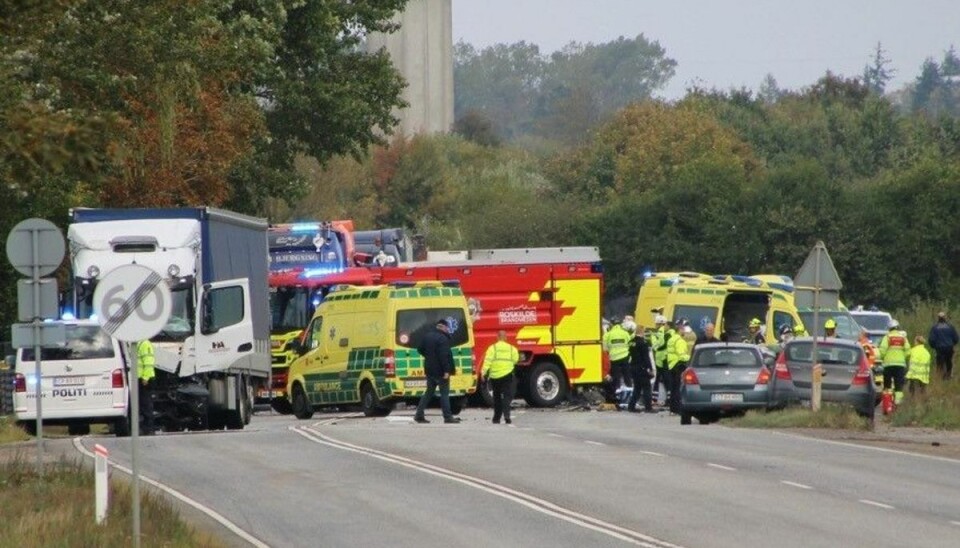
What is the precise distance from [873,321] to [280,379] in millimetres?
14893

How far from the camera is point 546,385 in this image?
40375 mm

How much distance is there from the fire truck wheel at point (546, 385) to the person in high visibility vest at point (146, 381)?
1059 centimetres

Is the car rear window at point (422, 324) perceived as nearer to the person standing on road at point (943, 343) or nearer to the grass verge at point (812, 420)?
the grass verge at point (812, 420)

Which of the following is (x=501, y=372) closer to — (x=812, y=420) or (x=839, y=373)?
(x=812, y=420)

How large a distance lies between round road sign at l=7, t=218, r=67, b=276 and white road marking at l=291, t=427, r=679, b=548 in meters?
4.59

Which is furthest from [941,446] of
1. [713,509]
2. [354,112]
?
[354,112]

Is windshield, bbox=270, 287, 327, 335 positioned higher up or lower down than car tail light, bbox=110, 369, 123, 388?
higher up

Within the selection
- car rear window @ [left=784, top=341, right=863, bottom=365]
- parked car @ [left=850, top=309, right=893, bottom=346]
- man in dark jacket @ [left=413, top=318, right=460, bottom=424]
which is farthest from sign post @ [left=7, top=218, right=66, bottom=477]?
parked car @ [left=850, top=309, right=893, bottom=346]

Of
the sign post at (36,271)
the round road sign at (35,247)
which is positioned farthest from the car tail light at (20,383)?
the round road sign at (35,247)

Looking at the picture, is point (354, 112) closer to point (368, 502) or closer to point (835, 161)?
point (368, 502)

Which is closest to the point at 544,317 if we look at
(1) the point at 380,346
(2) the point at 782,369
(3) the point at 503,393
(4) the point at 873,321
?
(1) the point at 380,346

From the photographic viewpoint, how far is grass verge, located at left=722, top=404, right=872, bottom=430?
103 ft

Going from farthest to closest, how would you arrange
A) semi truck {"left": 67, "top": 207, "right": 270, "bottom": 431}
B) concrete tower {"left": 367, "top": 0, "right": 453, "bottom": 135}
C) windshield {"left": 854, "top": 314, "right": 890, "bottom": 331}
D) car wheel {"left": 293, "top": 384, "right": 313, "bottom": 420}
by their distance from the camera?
concrete tower {"left": 367, "top": 0, "right": 453, "bottom": 135}
windshield {"left": 854, "top": 314, "right": 890, "bottom": 331}
car wheel {"left": 293, "top": 384, "right": 313, "bottom": 420}
semi truck {"left": 67, "top": 207, "right": 270, "bottom": 431}

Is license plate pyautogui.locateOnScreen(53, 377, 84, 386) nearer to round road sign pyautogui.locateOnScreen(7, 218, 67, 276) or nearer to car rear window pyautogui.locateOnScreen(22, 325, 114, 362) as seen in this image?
car rear window pyautogui.locateOnScreen(22, 325, 114, 362)
